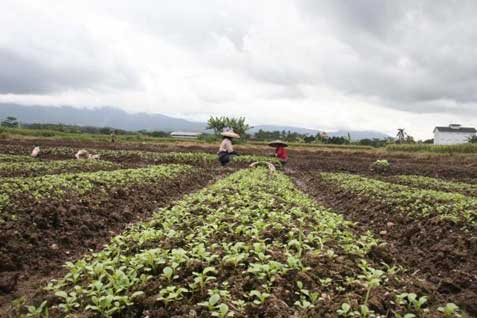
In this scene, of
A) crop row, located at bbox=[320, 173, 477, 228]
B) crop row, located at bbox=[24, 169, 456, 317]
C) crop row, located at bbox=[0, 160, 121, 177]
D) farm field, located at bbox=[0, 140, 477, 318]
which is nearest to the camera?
crop row, located at bbox=[24, 169, 456, 317]

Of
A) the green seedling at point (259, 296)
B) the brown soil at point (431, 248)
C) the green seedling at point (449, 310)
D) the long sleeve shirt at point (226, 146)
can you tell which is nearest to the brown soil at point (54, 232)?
the green seedling at point (259, 296)

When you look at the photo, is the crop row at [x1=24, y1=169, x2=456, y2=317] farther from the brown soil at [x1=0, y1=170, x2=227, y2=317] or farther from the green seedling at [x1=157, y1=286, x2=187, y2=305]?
the brown soil at [x1=0, y1=170, x2=227, y2=317]

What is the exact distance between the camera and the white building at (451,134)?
82.8m

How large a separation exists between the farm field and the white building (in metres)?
80.6

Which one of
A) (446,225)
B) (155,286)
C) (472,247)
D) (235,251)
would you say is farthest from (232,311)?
(446,225)

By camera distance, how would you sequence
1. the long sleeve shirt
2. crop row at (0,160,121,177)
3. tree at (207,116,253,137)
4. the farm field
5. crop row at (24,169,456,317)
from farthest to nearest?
1. tree at (207,116,253,137)
2. the long sleeve shirt
3. crop row at (0,160,121,177)
4. the farm field
5. crop row at (24,169,456,317)

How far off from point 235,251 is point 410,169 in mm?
24141

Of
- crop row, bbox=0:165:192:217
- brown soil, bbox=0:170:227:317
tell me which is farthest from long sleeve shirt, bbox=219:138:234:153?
brown soil, bbox=0:170:227:317

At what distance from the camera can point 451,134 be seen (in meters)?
83.6

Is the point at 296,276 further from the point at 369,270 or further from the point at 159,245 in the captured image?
the point at 159,245

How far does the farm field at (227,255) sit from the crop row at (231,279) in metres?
0.02

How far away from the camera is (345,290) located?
4328 mm

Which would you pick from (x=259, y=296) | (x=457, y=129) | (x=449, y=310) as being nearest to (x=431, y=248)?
(x=449, y=310)

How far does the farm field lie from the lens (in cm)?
386
